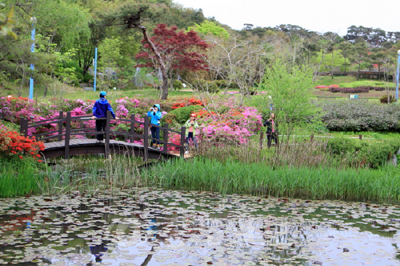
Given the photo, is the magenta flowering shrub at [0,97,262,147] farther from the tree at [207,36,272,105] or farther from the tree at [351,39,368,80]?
the tree at [351,39,368,80]

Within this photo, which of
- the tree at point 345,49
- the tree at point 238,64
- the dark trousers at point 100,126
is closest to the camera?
the dark trousers at point 100,126

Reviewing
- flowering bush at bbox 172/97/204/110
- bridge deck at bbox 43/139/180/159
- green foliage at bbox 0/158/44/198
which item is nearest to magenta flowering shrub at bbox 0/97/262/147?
bridge deck at bbox 43/139/180/159

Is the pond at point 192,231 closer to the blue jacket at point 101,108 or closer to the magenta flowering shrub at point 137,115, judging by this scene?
the blue jacket at point 101,108

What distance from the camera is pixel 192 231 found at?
20.6 ft

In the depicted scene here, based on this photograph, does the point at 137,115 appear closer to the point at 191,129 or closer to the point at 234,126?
the point at 191,129

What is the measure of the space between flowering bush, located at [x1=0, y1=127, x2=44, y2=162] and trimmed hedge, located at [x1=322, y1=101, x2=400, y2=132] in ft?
45.0

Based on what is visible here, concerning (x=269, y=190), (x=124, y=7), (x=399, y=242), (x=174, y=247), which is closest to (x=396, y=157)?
(x=269, y=190)

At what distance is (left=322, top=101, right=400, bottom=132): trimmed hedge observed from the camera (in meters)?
19.9

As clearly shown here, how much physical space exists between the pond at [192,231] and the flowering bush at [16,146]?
1819 mm

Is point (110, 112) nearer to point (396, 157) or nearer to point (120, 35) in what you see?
point (396, 157)

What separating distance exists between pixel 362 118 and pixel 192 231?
1617 centimetres

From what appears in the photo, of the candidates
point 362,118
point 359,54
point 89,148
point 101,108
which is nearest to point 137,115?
point 101,108

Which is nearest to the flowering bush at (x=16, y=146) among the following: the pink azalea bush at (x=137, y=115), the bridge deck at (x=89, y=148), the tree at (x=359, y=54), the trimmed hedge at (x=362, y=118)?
the bridge deck at (x=89, y=148)

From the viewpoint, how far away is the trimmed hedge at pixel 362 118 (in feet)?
65.2
